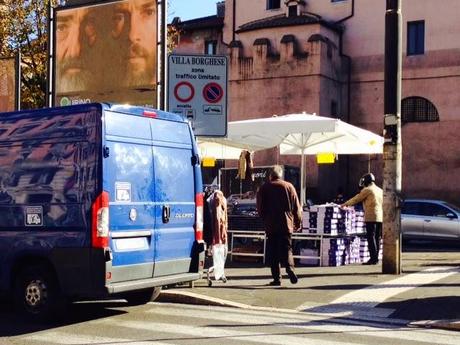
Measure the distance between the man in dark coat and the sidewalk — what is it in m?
0.38

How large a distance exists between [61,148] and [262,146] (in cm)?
908

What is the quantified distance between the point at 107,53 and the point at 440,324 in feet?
28.3

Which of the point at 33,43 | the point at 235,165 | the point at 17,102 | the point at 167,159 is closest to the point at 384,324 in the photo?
the point at 167,159

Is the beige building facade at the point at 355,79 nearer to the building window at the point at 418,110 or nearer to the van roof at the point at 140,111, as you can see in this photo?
the building window at the point at 418,110

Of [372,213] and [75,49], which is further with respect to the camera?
[75,49]

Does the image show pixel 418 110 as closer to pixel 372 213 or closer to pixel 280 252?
pixel 372 213

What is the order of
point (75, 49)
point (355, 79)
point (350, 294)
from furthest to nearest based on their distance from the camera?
point (355, 79)
point (75, 49)
point (350, 294)

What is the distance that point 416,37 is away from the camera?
110ft

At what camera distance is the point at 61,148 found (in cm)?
833

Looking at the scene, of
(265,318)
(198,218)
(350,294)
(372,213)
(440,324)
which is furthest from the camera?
(372,213)

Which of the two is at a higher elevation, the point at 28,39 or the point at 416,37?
the point at 416,37

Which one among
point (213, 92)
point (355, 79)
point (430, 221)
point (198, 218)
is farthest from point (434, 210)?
point (198, 218)

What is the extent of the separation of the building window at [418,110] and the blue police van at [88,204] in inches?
992

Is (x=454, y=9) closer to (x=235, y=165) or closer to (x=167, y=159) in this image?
(x=235, y=165)
